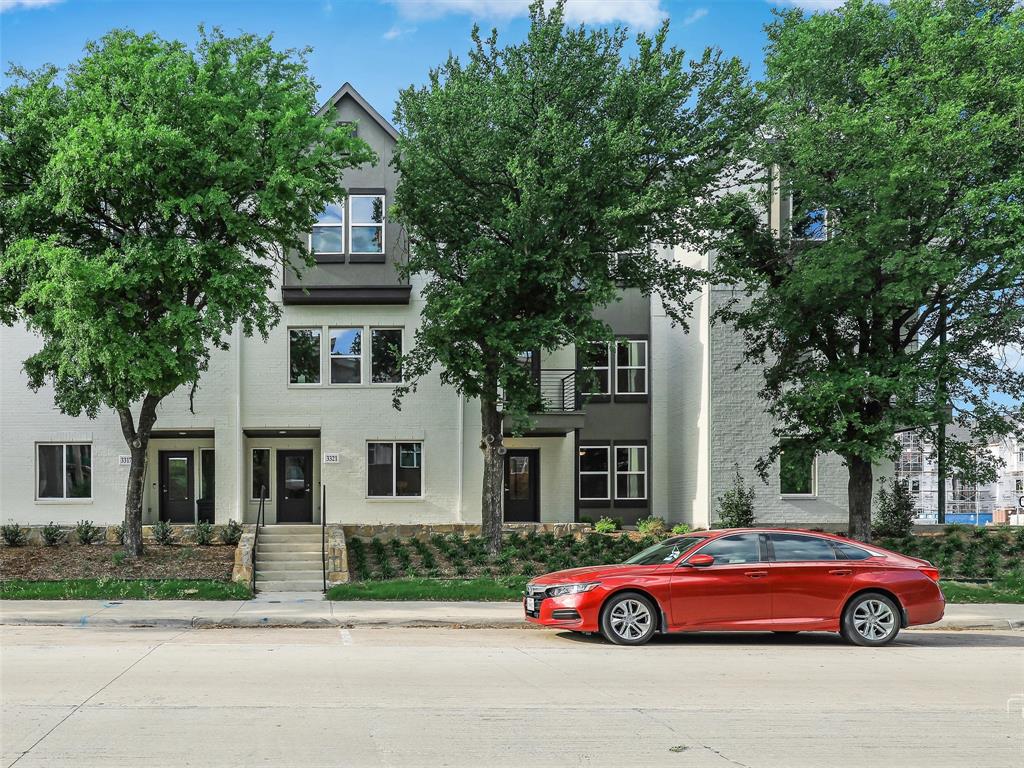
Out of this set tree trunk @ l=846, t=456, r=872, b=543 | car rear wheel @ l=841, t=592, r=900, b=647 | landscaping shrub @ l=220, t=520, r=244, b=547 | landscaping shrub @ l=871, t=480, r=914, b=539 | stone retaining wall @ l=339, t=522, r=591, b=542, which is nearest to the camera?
car rear wheel @ l=841, t=592, r=900, b=647

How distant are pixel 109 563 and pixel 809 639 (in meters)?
13.5

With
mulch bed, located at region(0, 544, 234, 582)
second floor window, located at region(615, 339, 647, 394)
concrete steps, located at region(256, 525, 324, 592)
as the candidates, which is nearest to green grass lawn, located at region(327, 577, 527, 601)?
concrete steps, located at region(256, 525, 324, 592)

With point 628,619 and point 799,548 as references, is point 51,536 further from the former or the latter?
point 799,548

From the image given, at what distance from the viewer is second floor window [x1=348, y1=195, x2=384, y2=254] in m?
26.0

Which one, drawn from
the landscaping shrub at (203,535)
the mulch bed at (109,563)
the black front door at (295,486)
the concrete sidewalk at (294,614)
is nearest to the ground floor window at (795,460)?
the concrete sidewalk at (294,614)

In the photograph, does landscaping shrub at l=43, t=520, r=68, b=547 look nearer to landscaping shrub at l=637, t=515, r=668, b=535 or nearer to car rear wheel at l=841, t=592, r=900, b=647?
landscaping shrub at l=637, t=515, r=668, b=535

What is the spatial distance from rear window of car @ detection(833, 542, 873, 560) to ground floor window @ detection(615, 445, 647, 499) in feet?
53.3

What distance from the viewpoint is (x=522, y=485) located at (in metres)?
28.1

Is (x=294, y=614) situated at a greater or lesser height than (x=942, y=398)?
lesser

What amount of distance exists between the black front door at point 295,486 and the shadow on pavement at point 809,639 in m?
14.7

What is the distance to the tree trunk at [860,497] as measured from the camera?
857 inches

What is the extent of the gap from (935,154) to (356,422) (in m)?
15.4

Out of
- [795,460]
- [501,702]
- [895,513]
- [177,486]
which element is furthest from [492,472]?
[501,702]

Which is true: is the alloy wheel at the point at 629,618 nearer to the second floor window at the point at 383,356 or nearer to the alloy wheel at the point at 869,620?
the alloy wheel at the point at 869,620
